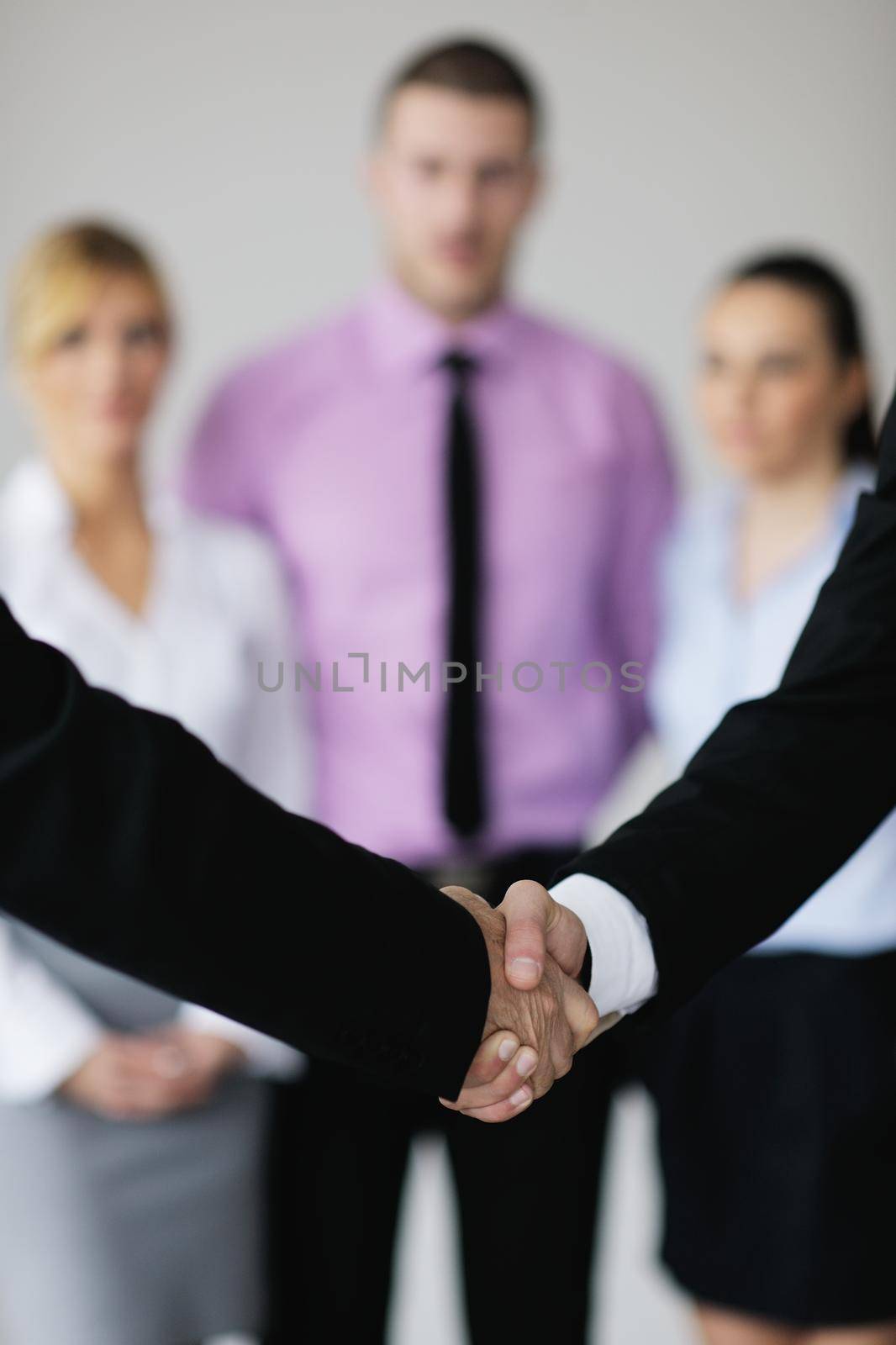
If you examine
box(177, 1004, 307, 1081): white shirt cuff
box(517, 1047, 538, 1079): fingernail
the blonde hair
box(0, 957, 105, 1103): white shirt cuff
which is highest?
the blonde hair

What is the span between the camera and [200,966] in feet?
3.14

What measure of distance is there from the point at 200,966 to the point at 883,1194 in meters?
1.03

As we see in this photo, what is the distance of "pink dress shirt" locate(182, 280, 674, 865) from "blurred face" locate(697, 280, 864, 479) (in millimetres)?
224

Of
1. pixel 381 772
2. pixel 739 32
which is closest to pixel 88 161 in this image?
pixel 739 32

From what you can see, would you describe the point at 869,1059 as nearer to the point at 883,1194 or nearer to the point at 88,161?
the point at 883,1194

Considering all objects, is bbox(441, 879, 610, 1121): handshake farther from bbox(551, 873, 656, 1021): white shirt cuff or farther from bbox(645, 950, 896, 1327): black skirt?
bbox(645, 950, 896, 1327): black skirt

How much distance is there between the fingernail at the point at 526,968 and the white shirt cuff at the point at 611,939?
0.30 feet

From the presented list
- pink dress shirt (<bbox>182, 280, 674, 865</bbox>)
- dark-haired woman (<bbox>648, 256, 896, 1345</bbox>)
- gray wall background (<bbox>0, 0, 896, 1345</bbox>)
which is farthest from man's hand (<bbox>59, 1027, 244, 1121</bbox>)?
gray wall background (<bbox>0, 0, 896, 1345</bbox>)

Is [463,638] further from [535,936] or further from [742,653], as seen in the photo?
[535,936]

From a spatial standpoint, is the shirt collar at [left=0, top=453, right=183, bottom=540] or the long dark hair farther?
the long dark hair

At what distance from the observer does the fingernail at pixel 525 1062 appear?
1.13 meters

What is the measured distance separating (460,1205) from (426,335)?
1.17 metres

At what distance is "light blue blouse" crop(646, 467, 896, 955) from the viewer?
1.66m

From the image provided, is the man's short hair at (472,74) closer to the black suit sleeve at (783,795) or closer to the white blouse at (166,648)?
the white blouse at (166,648)
